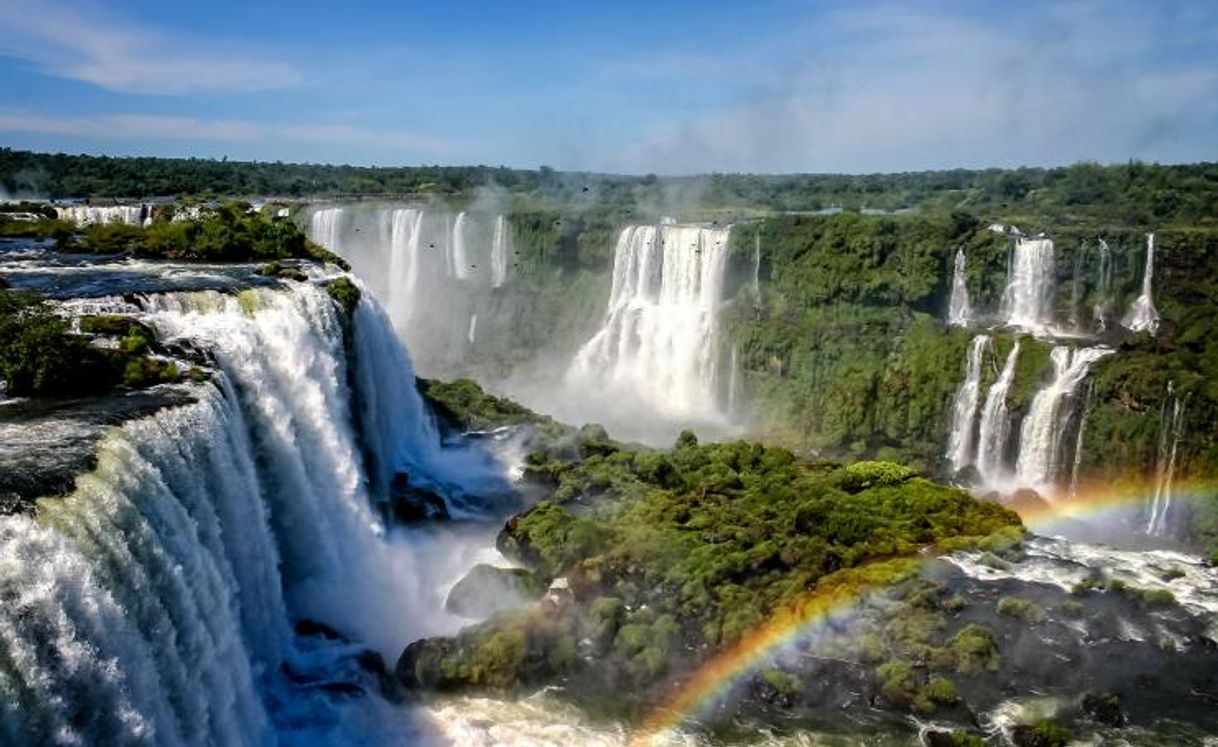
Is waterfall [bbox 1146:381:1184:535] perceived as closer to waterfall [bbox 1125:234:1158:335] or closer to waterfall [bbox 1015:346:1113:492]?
waterfall [bbox 1015:346:1113:492]

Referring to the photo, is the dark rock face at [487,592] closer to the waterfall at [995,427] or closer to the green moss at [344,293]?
the green moss at [344,293]

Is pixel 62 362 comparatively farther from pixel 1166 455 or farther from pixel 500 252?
pixel 500 252

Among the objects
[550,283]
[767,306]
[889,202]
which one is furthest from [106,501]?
[889,202]

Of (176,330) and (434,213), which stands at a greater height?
(434,213)

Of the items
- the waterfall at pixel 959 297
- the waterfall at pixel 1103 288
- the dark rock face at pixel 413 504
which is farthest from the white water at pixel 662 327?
the dark rock face at pixel 413 504

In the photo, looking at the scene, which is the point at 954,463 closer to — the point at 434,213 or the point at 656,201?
the point at 434,213
